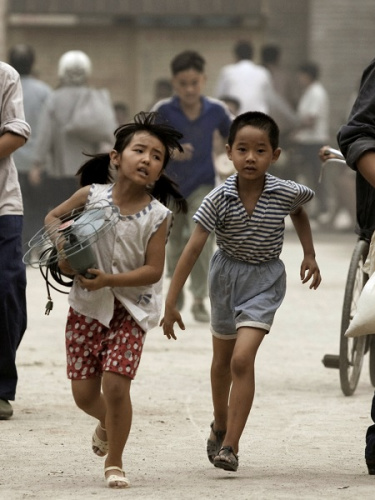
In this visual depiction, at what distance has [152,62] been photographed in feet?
81.5

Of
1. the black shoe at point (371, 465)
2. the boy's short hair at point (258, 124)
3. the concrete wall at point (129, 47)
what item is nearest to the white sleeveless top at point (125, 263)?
the boy's short hair at point (258, 124)

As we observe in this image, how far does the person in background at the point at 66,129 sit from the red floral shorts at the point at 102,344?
8.99 metres

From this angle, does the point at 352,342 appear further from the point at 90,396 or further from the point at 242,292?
the point at 90,396

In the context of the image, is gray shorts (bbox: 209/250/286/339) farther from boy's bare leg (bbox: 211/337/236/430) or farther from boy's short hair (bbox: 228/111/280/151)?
boy's short hair (bbox: 228/111/280/151)

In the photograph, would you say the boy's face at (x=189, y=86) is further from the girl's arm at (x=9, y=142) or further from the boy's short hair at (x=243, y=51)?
the boy's short hair at (x=243, y=51)

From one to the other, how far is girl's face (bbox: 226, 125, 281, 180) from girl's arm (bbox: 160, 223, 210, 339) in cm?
28

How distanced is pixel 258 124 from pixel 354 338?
2315mm

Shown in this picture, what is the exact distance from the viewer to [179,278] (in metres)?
6.07

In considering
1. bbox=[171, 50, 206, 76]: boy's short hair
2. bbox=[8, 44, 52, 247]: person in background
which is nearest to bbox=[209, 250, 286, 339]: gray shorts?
bbox=[171, 50, 206, 76]: boy's short hair

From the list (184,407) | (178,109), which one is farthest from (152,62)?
(184,407)

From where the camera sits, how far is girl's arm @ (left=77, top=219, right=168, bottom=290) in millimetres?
5809

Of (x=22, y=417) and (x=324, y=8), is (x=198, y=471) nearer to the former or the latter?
(x=22, y=417)

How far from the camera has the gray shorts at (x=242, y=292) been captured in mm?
6234

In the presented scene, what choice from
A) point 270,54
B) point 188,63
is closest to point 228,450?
point 188,63
